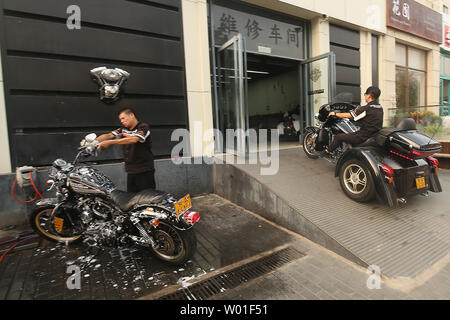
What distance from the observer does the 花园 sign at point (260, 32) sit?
627cm

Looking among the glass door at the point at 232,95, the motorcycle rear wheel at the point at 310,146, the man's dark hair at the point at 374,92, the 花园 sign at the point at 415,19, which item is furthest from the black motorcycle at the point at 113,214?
the 花园 sign at the point at 415,19

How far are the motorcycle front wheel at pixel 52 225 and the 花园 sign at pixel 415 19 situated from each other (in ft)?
38.2

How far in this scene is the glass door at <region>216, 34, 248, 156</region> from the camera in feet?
18.0

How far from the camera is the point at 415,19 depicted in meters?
10.2

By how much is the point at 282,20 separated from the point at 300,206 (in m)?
6.14

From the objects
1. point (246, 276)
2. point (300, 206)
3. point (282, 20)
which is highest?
point (282, 20)

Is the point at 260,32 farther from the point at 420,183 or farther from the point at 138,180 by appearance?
the point at 138,180

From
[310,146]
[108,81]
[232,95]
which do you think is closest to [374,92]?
[310,146]

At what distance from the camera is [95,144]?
111 inches

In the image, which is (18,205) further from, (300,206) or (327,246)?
(327,246)

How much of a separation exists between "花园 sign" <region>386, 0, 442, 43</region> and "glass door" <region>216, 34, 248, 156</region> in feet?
23.9

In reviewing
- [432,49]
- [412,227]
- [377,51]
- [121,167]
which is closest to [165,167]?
[121,167]

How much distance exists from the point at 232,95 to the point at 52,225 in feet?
14.1

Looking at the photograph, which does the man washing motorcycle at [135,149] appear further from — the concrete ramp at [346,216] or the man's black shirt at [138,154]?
the concrete ramp at [346,216]
